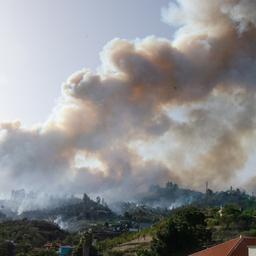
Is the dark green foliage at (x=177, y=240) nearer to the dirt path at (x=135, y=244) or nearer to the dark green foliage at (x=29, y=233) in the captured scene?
the dirt path at (x=135, y=244)

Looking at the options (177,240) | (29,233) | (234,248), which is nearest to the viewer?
(234,248)

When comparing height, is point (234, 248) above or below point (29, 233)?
below

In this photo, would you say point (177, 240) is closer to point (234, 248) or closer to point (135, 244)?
point (234, 248)

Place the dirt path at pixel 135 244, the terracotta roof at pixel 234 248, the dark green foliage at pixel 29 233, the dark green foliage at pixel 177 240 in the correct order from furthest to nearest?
1. the dark green foliage at pixel 29 233
2. the dirt path at pixel 135 244
3. the dark green foliage at pixel 177 240
4. the terracotta roof at pixel 234 248

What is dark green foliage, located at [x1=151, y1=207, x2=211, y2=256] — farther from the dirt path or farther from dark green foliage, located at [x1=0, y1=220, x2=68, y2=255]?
dark green foliage, located at [x1=0, y1=220, x2=68, y2=255]

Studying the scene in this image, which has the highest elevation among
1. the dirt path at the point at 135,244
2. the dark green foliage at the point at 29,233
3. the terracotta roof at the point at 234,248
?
the dark green foliage at the point at 29,233

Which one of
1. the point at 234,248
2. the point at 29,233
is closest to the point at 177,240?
the point at 234,248

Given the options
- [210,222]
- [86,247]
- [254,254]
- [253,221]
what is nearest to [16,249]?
[86,247]

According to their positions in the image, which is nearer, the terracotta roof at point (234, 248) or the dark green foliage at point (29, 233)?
the terracotta roof at point (234, 248)

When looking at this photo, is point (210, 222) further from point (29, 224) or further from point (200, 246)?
point (29, 224)

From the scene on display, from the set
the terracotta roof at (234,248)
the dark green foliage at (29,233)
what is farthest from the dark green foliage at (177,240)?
the dark green foliage at (29,233)

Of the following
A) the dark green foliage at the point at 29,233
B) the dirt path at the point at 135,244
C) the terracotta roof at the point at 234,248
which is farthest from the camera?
the dark green foliage at the point at 29,233

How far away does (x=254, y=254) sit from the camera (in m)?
45.3

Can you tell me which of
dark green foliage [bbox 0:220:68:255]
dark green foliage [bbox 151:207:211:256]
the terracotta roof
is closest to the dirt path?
dark green foliage [bbox 151:207:211:256]
